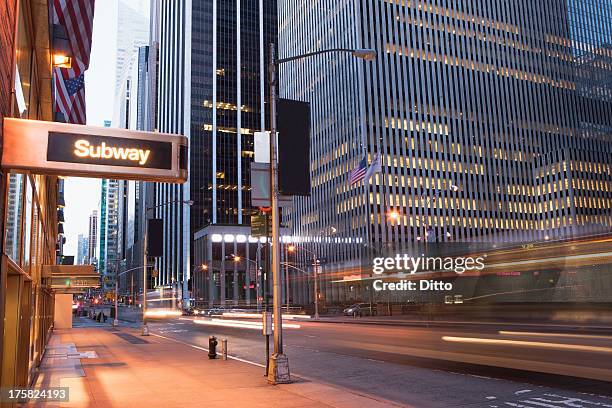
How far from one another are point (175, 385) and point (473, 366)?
10.2 m

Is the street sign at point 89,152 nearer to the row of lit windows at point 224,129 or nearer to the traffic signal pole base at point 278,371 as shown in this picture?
the traffic signal pole base at point 278,371

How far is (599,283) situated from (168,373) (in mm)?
14056

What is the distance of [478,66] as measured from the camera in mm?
125250

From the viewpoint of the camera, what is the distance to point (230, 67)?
18100 cm

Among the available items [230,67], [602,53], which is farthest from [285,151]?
[230,67]

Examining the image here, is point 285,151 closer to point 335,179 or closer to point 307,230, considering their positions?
point 335,179

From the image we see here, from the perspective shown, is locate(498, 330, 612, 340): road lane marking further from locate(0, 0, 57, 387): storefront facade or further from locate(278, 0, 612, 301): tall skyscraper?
locate(278, 0, 612, 301): tall skyscraper

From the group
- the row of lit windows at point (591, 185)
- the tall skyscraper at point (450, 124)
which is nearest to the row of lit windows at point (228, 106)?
the tall skyscraper at point (450, 124)

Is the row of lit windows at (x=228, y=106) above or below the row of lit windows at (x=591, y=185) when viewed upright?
above

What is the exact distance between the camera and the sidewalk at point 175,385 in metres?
12.4

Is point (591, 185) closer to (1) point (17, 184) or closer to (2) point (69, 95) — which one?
(2) point (69, 95)

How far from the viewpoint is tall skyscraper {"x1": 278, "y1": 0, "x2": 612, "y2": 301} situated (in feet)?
371

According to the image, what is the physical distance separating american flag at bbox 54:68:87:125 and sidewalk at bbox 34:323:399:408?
24.6 feet

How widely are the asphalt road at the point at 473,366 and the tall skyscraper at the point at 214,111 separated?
5600 inches
